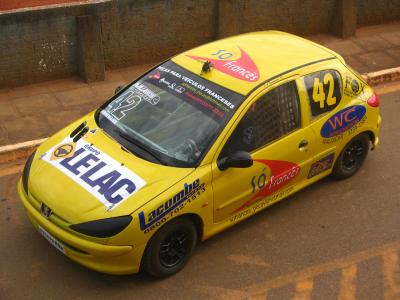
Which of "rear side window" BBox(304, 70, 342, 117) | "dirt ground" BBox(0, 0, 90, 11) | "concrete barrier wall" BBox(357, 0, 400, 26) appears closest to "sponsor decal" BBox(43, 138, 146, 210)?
"rear side window" BBox(304, 70, 342, 117)

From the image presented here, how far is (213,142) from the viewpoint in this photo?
19.4 feet

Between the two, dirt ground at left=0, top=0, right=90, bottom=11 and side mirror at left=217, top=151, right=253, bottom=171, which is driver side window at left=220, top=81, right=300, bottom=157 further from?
dirt ground at left=0, top=0, right=90, bottom=11

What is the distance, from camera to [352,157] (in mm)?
7500

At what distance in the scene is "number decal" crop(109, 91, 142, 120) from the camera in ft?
21.3

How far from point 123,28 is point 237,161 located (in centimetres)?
450

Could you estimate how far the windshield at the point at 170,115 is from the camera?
5.96m

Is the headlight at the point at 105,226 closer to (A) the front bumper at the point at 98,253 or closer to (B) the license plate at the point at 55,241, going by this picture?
(A) the front bumper at the point at 98,253

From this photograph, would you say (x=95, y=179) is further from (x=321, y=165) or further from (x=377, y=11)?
(x=377, y=11)

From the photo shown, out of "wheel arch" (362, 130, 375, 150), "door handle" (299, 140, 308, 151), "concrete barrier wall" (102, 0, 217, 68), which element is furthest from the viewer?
"concrete barrier wall" (102, 0, 217, 68)

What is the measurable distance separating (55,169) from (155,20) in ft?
14.8

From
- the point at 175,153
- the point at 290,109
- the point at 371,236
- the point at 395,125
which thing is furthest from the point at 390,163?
the point at 175,153

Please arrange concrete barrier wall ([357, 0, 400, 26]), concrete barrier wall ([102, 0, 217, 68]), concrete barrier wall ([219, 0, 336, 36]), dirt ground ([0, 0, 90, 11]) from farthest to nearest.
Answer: dirt ground ([0, 0, 90, 11]), concrete barrier wall ([357, 0, 400, 26]), concrete barrier wall ([219, 0, 336, 36]), concrete barrier wall ([102, 0, 217, 68])

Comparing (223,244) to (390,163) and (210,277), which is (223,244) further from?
(390,163)

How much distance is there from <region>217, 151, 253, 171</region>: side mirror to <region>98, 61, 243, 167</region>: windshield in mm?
200
